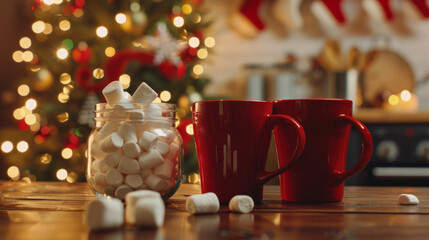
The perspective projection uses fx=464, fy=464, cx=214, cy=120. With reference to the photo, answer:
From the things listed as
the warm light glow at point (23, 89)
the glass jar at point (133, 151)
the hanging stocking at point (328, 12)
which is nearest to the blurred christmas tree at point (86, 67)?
the warm light glow at point (23, 89)

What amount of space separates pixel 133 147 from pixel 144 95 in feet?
0.25

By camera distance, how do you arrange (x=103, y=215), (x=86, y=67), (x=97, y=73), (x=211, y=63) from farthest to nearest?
(x=211, y=63), (x=97, y=73), (x=86, y=67), (x=103, y=215)

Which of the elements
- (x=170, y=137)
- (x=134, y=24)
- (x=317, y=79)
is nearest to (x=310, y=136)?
(x=170, y=137)

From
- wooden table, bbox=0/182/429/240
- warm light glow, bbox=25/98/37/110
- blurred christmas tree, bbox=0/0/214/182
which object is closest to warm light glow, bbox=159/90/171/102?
blurred christmas tree, bbox=0/0/214/182

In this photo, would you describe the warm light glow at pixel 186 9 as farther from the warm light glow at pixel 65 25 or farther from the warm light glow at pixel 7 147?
the warm light glow at pixel 7 147

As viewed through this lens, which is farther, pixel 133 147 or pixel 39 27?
pixel 39 27

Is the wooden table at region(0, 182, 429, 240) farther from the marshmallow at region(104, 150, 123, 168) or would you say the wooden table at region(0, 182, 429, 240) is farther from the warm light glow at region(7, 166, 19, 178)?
the warm light glow at region(7, 166, 19, 178)

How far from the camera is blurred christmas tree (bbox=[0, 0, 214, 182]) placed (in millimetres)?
2201

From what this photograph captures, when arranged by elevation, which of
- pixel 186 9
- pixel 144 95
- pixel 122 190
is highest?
pixel 186 9

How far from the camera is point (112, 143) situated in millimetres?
556

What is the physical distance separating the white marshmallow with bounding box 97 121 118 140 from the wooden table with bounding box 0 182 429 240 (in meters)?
0.09

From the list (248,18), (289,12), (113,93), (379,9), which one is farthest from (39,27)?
(113,93)

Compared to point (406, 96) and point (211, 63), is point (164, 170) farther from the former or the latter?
point (406, 96)

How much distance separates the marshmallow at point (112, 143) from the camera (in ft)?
1.83
